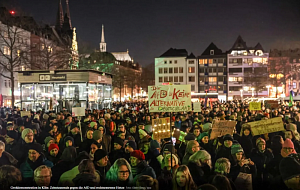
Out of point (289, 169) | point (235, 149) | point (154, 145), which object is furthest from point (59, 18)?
point (289, 169)

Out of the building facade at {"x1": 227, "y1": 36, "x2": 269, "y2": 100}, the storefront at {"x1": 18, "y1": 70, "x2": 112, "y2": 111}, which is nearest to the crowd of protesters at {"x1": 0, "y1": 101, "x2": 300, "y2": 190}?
the storefront at {"x1": 18, "y1": 70, "x2": 112, "y2": 111}

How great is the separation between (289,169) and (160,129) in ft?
11.5

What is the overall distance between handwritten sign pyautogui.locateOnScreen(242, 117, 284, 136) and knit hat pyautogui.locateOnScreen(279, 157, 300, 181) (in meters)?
2.45

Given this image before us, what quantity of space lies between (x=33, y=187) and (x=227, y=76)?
72.7m

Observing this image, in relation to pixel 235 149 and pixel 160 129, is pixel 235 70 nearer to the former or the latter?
pixel 160 129

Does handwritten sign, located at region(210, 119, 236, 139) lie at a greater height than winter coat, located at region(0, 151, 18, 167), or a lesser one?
greater

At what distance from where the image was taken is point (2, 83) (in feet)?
149

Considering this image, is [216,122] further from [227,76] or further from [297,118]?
[227,76]

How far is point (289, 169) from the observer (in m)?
5.21

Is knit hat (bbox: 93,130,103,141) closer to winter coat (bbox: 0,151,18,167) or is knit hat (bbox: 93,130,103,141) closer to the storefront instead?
winter coat (bbox: 0,151,18,167)

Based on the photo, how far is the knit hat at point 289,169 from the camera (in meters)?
5.16

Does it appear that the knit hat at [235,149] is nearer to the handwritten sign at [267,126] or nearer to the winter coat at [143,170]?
the handwritten sign at [267,126]

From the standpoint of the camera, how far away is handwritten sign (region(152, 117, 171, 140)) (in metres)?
7.86

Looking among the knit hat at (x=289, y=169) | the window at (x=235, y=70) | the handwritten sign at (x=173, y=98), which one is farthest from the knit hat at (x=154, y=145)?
the window at (x=235, y=70)
